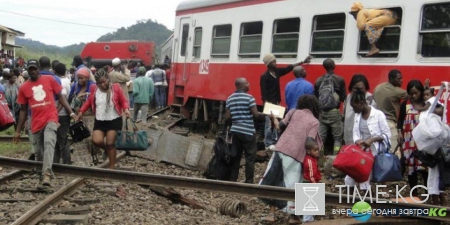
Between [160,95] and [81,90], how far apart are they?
11.3 meters

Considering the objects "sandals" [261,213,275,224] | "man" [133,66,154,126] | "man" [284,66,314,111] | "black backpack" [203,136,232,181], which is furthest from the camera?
"man" [133,66,154,126]

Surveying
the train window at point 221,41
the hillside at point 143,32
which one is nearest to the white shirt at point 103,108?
the train window at point 221,41

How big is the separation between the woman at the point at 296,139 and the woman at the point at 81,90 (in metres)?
3.81

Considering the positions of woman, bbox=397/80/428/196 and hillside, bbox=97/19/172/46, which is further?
hillside, bbox=97/19/172/46

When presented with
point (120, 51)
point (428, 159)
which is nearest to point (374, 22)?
point (428, 159)

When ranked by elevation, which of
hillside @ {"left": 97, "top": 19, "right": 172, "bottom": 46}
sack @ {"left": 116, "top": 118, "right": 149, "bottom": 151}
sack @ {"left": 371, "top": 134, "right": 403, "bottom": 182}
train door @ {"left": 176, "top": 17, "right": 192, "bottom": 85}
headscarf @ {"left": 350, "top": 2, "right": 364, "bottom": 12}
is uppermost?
hillside @ {"left": 97, "top": 19, "right": 172, "bottom": 46}

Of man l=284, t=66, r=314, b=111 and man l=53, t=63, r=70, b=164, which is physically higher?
man l=284, t=66, r=314, b=111

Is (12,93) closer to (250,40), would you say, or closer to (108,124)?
(250,40)

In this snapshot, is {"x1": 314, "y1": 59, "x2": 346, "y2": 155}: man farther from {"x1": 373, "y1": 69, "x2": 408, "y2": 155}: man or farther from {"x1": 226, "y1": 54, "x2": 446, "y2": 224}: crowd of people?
{"x1": 373, "y1": 69, "x2": 408, "y2": 155}: man

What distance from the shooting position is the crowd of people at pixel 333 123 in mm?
6773

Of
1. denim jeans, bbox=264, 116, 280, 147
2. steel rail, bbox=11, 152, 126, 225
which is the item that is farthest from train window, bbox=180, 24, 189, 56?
steel rail, bbox=11, 152, 126, 225

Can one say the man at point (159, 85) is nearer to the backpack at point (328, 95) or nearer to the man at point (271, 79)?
the man at point (271, 79)

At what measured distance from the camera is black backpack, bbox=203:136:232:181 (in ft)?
29.2

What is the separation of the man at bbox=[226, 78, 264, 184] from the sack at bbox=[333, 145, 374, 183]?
193 cm
